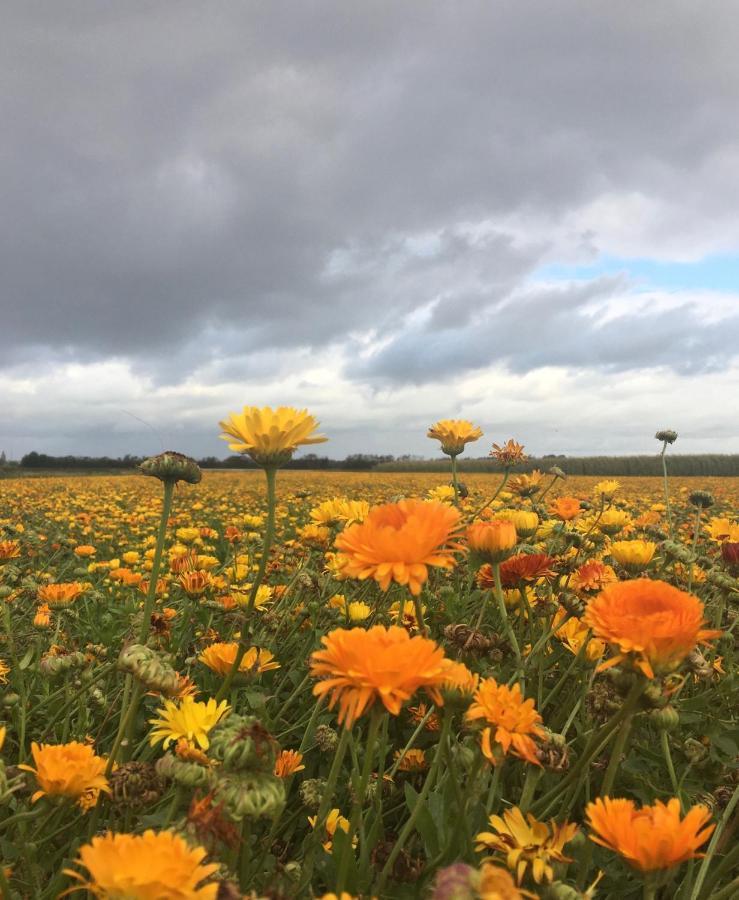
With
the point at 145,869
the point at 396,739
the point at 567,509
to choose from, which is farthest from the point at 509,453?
the point at 145,869

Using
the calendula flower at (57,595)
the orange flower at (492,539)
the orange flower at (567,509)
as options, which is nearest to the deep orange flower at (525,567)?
the orange flower at (492,539)

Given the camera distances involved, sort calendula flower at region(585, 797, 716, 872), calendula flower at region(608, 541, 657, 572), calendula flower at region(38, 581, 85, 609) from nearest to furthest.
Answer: calendula flower at region(585, 797, 716, 872), calendula flower at region(608, 541, 657, 572), calendula flower at region(38, 581, 85, 609)

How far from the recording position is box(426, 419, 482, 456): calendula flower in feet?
7.43

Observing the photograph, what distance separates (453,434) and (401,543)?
1477mm

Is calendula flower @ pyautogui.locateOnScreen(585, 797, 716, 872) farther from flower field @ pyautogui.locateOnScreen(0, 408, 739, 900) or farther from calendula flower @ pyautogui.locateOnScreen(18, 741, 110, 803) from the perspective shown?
calendula flower @ pyautogui.locateOnScreen(18, 741, 110, 803)

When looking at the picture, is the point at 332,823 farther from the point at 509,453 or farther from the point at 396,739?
the point at 509,453

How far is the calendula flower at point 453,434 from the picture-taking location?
2.26 m

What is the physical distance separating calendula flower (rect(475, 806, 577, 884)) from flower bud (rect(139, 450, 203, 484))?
898 millimetres

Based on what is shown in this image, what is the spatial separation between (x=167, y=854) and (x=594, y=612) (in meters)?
0.62

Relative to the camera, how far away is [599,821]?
2.57ft

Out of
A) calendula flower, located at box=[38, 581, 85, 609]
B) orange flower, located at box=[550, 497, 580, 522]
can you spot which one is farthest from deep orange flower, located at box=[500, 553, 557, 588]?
calendula flower, located at box=[38, 581, 85, 609]

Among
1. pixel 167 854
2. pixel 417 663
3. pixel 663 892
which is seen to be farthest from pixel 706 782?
pixel 167 854

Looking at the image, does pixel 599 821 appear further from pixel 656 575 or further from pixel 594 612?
pixel 656 575

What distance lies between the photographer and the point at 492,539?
51.1 inches
